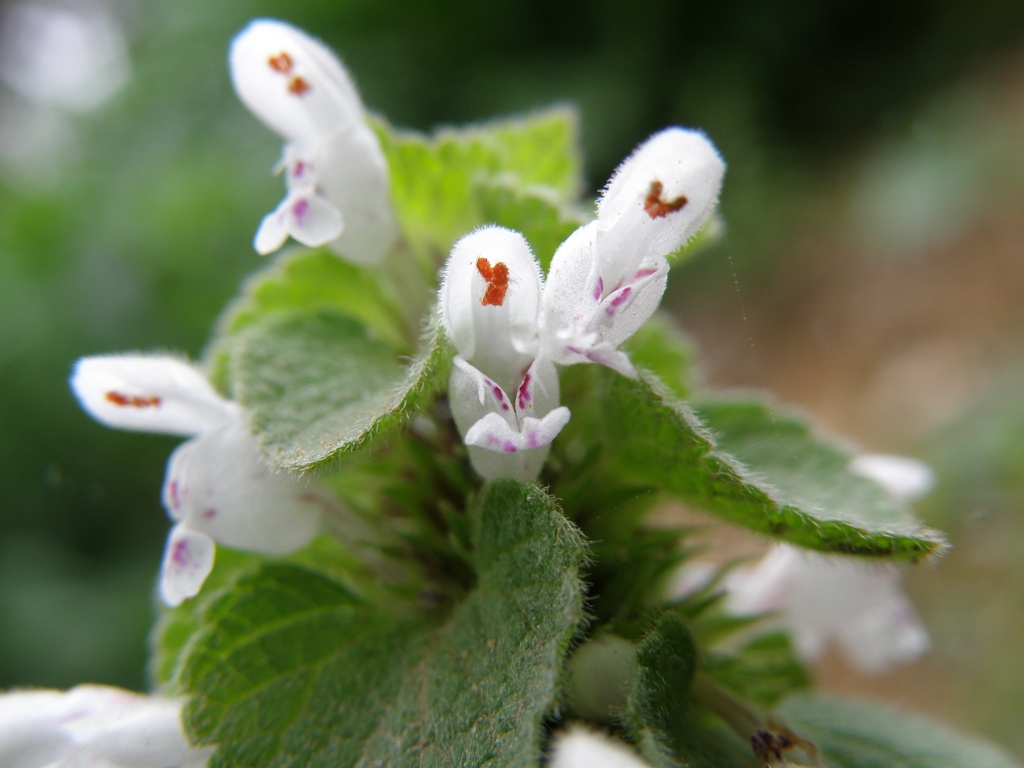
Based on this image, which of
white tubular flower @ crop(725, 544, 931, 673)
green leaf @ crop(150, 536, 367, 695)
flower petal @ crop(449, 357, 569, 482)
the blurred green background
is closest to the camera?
flower petal @ crop(449, 357, 569, 482)

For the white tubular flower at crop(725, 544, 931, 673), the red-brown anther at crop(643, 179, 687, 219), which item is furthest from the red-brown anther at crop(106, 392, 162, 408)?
the white tubular flower at crop(725, 544, 931, 673)

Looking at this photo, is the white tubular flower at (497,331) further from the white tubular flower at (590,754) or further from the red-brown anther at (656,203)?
the white tubular flower at (590,754)

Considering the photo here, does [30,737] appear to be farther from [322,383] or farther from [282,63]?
[282,63]

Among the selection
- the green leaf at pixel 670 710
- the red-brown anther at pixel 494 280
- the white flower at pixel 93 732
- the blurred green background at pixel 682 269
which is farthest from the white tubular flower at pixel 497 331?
the blurred green background at pixel 682 269

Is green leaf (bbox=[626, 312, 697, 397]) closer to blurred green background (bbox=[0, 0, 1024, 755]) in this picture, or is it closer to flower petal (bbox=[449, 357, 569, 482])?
flower petal (bbox=[449, 357, 569, 482])

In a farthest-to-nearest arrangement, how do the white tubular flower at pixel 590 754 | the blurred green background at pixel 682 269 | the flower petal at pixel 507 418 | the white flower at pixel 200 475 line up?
1. the blurred green background at pixel 682 269
2. the white flower at pixel 200 475
3. the flower petal at pixel 507 418
4. the white tubular flower at pixel 590 754

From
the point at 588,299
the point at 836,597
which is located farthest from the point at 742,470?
the point at 836,597
